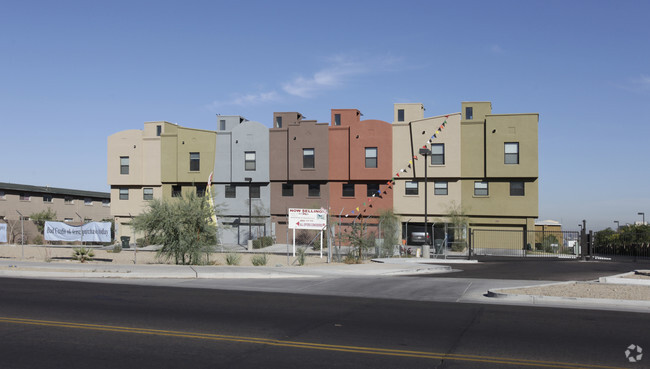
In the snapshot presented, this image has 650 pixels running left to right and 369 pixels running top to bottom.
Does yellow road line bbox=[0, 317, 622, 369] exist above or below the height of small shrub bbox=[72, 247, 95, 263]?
above

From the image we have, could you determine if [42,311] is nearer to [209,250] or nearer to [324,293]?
[324,293]

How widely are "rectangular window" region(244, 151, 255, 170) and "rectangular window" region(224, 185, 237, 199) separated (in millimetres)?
2262

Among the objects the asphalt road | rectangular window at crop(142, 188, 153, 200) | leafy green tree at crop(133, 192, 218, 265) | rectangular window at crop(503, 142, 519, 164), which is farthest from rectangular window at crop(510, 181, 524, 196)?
rectangular window at crop(142, 188, 153, 200)

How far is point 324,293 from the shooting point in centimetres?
1667

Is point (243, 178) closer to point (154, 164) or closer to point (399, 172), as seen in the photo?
point (154, 164)

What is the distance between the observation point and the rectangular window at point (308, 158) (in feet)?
150

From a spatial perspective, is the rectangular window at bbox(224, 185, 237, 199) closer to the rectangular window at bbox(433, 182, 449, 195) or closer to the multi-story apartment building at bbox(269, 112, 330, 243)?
the multi-story apartment building at bbox(269, 112, 330, 243)

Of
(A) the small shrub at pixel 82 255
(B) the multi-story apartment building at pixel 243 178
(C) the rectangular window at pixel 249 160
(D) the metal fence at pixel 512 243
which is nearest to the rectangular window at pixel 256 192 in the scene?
(B) the multi-story apartment building at pixel 243 178

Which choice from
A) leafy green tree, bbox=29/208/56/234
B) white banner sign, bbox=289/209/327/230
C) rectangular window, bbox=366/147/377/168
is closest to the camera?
white banner sign, bbox=289/209/327/230

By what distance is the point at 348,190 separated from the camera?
45.7 m

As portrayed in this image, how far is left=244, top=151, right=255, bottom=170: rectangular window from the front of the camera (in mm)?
47469

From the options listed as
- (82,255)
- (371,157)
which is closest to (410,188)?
(371,157)

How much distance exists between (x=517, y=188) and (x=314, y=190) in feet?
52.4

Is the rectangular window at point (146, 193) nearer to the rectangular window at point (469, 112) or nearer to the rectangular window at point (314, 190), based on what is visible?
the rectangular window at point (314, 190)
